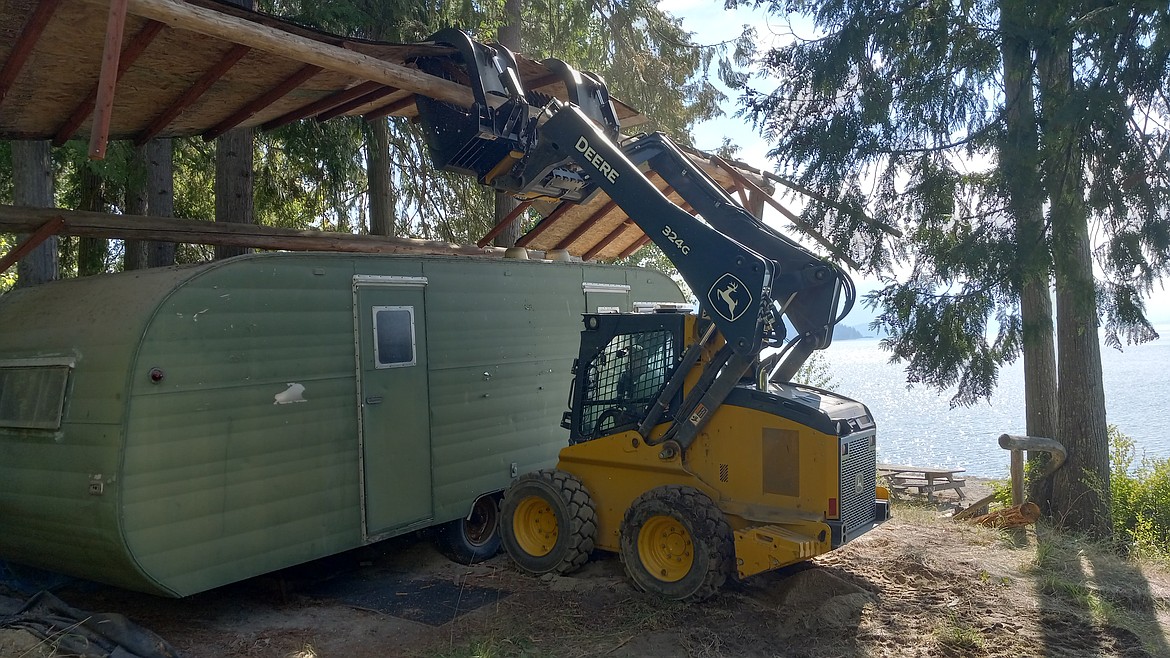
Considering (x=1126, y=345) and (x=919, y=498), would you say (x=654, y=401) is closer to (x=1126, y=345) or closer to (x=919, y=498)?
(x=1126, y=345)

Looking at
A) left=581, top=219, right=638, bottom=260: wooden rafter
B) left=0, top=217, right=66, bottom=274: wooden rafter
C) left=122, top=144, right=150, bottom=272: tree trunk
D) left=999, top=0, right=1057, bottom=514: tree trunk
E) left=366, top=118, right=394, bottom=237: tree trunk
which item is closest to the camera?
left=0, top=217, right=66, bottom=274: wooden rafter

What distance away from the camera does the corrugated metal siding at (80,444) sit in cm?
520

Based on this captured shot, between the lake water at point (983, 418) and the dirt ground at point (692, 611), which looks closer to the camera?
the dirt ground at point (692, 611)

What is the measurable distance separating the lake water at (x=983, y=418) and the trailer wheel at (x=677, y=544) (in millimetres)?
2404

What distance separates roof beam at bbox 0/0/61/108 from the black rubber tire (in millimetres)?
4672

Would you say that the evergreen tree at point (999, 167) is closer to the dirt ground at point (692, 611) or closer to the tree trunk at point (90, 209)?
the dirt ground at point (692, 611)

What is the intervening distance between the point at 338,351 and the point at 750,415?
9.98 ft

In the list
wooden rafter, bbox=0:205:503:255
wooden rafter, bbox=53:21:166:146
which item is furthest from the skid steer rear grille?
wooden rafter, bbox=53:21:166:146

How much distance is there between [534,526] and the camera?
7191 mm

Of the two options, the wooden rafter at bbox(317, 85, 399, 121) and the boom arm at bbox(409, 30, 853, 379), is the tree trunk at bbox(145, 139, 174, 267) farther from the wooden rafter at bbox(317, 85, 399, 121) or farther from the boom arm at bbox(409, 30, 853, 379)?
the boom arm at bbox(409, 30, 853, 379)

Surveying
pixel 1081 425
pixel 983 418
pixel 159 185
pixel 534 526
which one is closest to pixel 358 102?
pixel 159 185

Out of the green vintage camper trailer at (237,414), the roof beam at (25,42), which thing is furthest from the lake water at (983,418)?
the roof beam at (25,42)

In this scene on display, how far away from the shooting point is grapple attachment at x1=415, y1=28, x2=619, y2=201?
6.91m

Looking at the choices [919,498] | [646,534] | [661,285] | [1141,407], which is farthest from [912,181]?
[1141,407]
